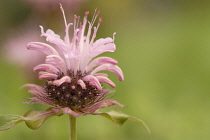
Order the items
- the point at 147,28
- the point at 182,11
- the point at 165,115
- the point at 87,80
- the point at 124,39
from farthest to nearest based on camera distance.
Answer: the point at 182,11 → the point at 147,28 → the point at 124,39 → the point at 165,115 → the point at 87,80

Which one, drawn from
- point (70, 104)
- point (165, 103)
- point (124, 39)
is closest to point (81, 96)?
point (70, 104)

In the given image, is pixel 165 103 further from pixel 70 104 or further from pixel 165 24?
pixel 165 24

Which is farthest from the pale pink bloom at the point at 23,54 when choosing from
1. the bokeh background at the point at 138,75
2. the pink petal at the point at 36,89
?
the pink petal at the point at 36,89

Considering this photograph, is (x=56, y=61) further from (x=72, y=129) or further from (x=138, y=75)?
(x=138, y=75)

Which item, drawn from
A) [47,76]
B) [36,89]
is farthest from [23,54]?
[47,76]

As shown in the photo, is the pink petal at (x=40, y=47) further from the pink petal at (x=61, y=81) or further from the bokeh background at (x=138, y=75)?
the bokeh background at (x=138, y=75)
